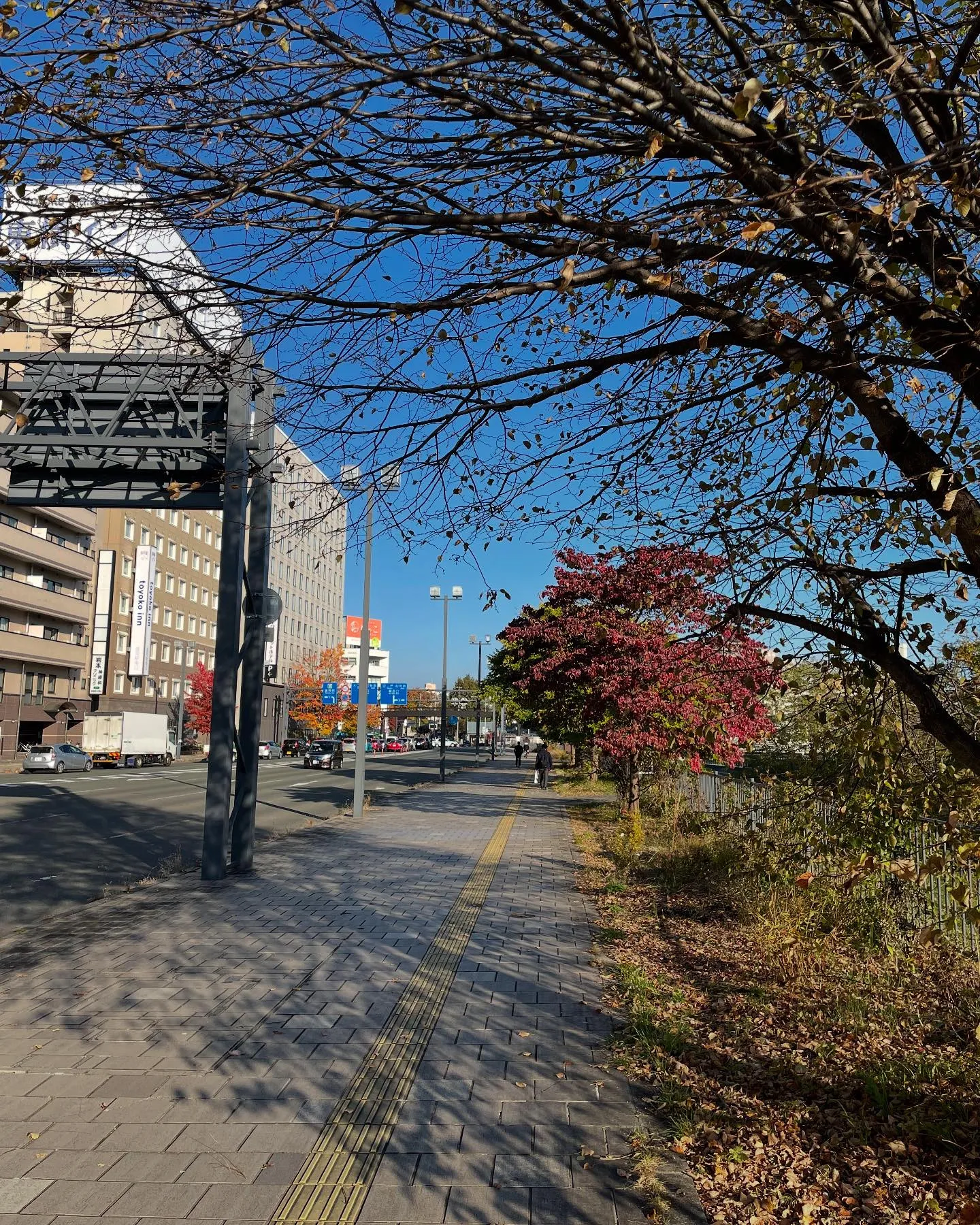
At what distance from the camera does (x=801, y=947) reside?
6.61 metres

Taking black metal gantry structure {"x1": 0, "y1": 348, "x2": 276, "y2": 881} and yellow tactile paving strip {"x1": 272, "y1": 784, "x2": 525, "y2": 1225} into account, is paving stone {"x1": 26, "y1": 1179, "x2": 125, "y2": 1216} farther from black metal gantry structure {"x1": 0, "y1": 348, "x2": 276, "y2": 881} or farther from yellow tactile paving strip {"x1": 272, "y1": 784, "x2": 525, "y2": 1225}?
black metal gantry structure {"x1": 0, "y1": 348, "x2": 276, "y2": 881}

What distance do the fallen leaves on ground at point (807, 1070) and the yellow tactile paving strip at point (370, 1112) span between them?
1186 millimetres

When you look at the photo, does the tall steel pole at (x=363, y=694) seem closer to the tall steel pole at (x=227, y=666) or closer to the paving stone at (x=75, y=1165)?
the tall steel pole at (x=227, y=666)

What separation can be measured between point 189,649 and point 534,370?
218ft

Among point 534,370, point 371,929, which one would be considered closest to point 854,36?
point 534,370

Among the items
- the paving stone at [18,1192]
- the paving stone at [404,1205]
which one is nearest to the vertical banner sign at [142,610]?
the paving stone at [18,1192]

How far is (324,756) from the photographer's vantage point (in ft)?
161

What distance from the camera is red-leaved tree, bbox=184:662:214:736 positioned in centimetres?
6277

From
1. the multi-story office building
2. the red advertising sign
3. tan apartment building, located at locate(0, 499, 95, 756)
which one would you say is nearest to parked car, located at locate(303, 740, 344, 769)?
the multi-story office building

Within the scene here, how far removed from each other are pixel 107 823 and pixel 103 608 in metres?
40.6

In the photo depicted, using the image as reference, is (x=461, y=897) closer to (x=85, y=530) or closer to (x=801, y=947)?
(x=801, y=947)

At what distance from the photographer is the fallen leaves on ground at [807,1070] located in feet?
11.7

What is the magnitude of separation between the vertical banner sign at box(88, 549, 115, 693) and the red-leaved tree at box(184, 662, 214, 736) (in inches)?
327

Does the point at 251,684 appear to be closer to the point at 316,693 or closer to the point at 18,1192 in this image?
the point at 18,1192
